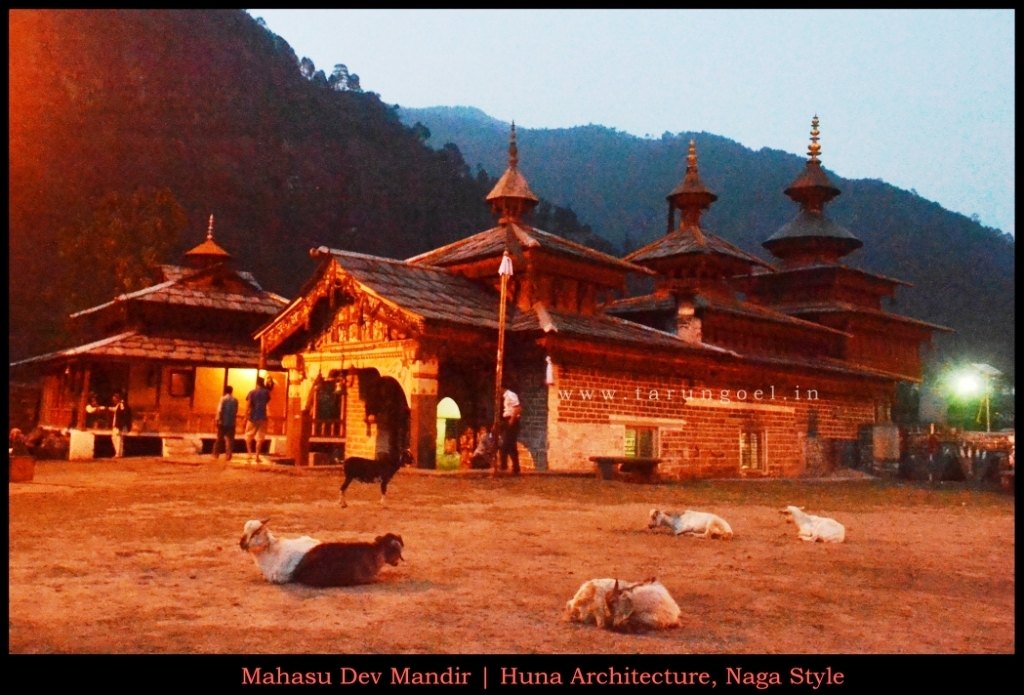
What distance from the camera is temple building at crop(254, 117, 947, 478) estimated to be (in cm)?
1973

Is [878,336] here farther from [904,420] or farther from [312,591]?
[312,591]

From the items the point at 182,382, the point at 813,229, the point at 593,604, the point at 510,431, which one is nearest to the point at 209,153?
the point at 182,382

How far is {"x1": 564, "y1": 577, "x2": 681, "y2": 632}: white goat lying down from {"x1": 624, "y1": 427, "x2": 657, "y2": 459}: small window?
16183 millimetres

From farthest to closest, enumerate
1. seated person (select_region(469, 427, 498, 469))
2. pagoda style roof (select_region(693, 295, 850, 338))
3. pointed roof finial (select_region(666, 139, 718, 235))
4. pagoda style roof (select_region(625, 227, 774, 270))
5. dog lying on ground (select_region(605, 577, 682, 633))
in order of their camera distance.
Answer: pointed roof finial (select_region(666, 139, 718, 235)) → pagoda style roof (select_region(625, 227, 774, 270)) → pagoda style roof (select_region(693, 295, 850, 338)) → seated person (select_region(469, 427, 498, 469)) → dog lying on ground (select_region(605, 577, 682, 633))

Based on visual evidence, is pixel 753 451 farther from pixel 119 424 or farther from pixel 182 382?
pixel 182 382

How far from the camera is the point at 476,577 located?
279 inches

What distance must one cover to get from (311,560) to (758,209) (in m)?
103

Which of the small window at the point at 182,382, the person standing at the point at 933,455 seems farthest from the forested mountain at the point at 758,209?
the small window at the point at 182,382

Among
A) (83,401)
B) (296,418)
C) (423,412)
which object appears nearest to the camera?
(423,412)

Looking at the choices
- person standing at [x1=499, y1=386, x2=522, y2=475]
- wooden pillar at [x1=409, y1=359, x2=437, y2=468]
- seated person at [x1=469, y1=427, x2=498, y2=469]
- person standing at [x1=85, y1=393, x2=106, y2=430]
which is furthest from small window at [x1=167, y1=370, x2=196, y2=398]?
person standing at [x1=499, y1=386, x2=522, y2=475]

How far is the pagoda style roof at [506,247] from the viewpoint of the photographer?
22.3m

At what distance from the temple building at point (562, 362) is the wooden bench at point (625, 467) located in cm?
146

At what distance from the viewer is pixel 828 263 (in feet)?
122

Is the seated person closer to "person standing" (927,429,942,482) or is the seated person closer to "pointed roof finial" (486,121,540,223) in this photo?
"pointed roof finial" (486,121,540,223)
